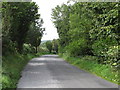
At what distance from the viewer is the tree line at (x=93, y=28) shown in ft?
29.1

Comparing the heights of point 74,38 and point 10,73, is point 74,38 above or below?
above

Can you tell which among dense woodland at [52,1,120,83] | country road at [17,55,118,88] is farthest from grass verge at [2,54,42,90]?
dense woodland at [52,1,120,83]

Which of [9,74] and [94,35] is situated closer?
[9,74]

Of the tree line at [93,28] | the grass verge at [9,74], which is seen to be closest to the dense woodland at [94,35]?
the tree line at [93,28]

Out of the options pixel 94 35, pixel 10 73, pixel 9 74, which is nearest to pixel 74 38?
pixel 94 35

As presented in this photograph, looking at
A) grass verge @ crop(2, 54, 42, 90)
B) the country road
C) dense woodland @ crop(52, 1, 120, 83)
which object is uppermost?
dense woodland @ crop(52, 1, 120, 83)

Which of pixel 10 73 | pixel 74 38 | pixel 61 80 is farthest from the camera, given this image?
pixel 74 38

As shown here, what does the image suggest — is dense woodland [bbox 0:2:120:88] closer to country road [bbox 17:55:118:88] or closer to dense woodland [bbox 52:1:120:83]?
dense woodland [bbox 52:1:120:83]

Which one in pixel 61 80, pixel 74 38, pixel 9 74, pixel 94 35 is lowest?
pixel 61 80

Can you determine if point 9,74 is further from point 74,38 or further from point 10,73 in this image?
point 74,38

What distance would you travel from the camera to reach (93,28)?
11695 millimetres

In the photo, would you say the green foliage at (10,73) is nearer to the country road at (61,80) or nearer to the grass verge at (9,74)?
the grass verge at (9,74)

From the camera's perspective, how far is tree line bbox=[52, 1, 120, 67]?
29.1ft

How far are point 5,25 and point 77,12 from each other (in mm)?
11344
